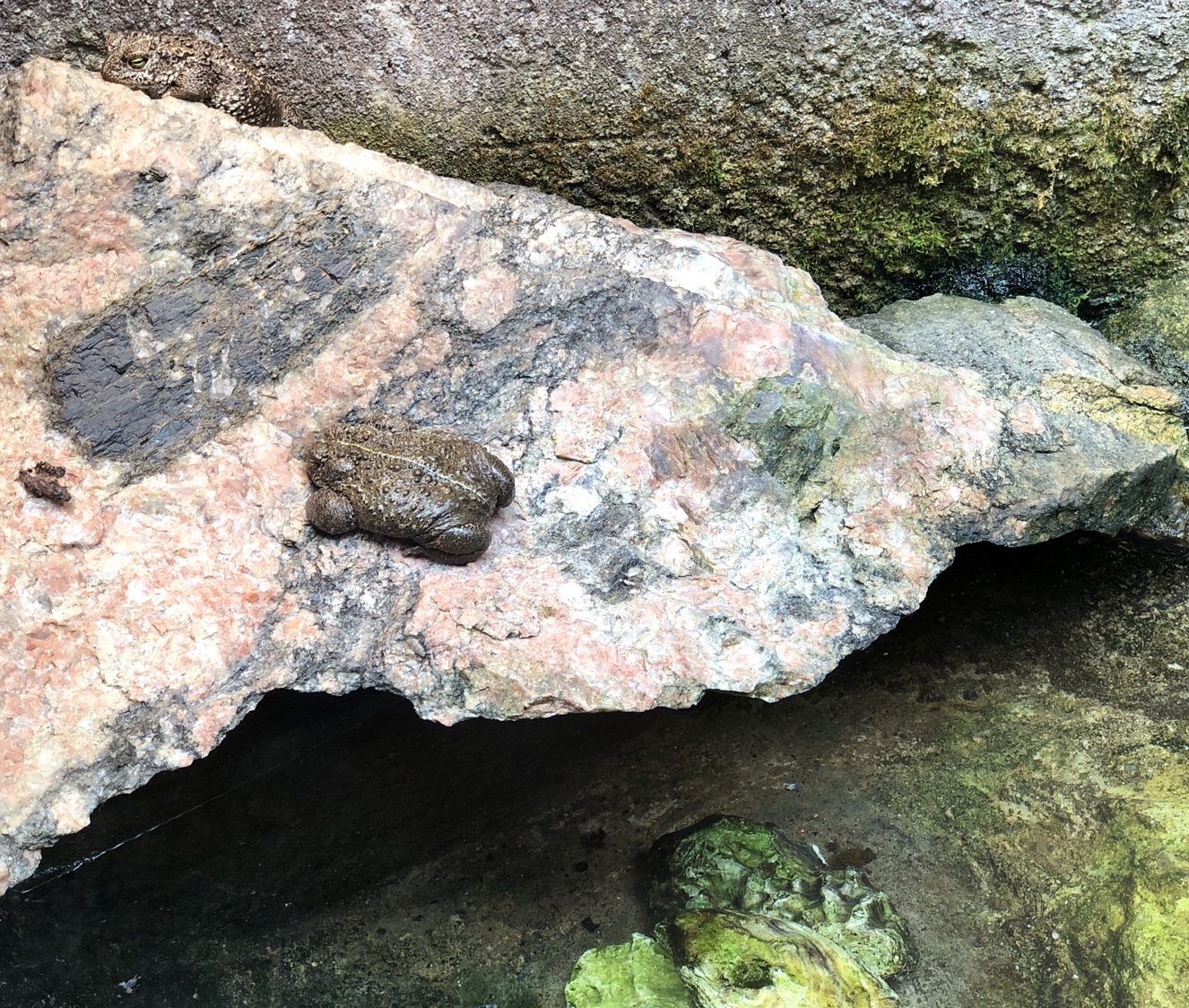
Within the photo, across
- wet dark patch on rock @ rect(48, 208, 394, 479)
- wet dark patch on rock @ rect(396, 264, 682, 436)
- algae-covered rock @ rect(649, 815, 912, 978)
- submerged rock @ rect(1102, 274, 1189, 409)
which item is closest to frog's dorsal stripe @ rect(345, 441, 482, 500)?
wet dark patch on rock @ rect(396, 264, 682, 436)

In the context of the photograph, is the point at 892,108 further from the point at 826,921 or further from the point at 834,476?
the point at 826,921

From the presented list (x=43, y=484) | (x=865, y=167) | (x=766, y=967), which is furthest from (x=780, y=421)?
(x=43, y=484)

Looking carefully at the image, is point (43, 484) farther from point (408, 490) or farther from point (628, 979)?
point (628, 979)

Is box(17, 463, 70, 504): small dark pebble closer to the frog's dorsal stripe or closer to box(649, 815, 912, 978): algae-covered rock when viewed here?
A: the frog's dorsal stripe

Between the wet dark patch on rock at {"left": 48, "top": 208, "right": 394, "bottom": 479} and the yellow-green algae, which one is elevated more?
the yellow-green algae

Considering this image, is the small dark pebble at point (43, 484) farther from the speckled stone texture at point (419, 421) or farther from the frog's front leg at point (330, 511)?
the frog's front leg at point (330, 511)

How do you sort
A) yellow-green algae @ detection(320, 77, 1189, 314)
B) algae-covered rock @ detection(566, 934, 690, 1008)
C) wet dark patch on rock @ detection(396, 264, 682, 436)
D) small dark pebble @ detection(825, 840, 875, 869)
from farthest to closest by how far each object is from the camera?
yellow-green algae @ detection(320, 77, 1189, 314) → small dark pebble @ detection(825, 840, 875, 869) → wet dark patch on rock @ detection(396, 264, 682, 436) → algae-covered rock @ detection(566, 934, 690, 1008)

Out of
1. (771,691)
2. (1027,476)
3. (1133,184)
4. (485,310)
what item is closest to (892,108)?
(1133,184)

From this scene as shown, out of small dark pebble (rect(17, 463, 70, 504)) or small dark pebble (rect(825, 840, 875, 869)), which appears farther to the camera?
small dark pebble (rect(825, 840, 875, 869))
